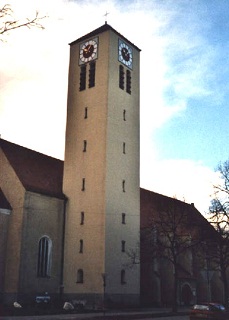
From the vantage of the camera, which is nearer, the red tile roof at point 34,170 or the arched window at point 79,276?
the arched window at point 79,276

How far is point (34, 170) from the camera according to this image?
37031mm

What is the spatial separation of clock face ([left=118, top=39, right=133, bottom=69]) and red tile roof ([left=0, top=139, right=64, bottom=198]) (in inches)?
475

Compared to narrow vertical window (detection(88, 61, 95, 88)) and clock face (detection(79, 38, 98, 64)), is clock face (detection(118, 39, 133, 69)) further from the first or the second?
narrow vertical window (detection(88, 61, 95, 88))

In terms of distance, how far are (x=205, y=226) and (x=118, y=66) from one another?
16.8 metres

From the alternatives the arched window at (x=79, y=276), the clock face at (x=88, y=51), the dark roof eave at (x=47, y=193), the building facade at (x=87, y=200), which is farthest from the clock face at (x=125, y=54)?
the arched window at (x=79, y=276)

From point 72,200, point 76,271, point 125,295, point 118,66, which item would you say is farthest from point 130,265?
point 118,66

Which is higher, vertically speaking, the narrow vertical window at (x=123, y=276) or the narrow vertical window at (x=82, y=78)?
the narrow vertical window at (x=82, y=78)

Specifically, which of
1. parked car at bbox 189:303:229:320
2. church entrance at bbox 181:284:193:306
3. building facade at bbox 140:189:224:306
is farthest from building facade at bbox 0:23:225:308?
parked car at bbox 189:303:229:320

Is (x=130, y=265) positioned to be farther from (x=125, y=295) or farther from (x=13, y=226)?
(x=13, y=226)

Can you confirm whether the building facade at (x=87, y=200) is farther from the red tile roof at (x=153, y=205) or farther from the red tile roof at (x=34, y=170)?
the red tile roof at (x=153, y=205)

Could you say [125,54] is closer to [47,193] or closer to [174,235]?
[47,193]

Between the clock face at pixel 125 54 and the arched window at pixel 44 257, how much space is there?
18.2 meters

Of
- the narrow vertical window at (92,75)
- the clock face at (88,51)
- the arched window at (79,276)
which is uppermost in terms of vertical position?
the clock face at (88,51)

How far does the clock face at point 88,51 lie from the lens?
39562 mm
